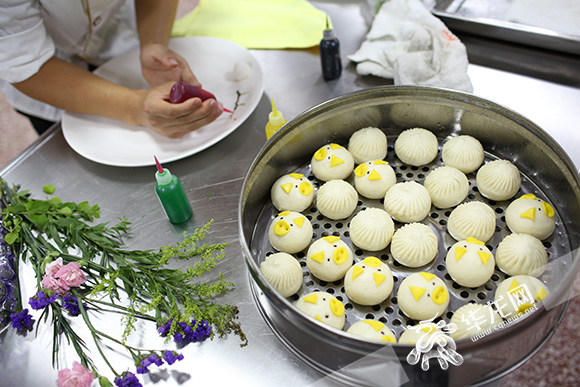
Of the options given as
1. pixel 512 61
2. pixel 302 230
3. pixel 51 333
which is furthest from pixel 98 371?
pixel 512 61

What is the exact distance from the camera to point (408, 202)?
1063mm

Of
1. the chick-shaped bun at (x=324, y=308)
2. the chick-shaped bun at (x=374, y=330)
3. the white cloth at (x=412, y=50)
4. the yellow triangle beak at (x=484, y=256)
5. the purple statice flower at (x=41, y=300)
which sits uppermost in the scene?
the white cloth at (x=412, y=50)

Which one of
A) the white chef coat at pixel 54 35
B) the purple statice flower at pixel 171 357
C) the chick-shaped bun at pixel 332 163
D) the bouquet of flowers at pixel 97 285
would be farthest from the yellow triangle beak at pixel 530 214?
the white chef coat at pixel 54 35

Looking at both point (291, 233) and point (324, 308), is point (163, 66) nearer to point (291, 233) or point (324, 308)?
point (291, 233)

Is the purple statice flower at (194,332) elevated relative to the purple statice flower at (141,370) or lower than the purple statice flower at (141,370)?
elevated

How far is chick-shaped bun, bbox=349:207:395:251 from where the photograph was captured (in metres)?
1.02

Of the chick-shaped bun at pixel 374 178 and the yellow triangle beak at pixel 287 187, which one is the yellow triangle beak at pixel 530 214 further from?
the yellow triangle beak at pixel 287 187

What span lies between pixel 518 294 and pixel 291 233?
0.48 m

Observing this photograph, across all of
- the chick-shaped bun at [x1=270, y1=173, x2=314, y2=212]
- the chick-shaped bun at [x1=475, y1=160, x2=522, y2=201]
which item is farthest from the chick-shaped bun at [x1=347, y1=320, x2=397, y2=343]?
the chick-shaped bun at [x1=475, y1=160, x2=522, y2=201]

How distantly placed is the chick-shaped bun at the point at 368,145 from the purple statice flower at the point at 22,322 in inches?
36.1

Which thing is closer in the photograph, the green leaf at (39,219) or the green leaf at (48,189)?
the green leaf at (39,219)

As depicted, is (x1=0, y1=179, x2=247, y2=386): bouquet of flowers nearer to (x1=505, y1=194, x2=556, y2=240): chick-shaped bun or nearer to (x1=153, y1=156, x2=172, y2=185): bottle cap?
(x1=153, y1=156, x2=172, y2=185): bottle cap

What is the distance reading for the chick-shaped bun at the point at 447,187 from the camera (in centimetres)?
108

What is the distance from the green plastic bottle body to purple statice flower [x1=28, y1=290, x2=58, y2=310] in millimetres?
335
